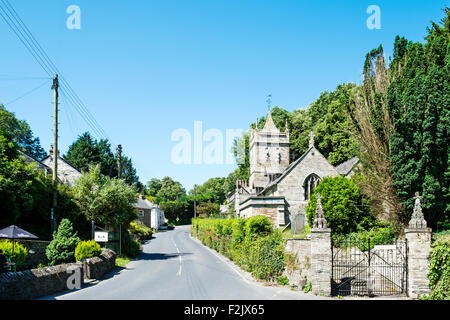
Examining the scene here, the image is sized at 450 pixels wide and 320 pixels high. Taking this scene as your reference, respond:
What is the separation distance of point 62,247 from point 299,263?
12.4 metres

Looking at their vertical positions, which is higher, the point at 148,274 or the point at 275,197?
the point at 275,197

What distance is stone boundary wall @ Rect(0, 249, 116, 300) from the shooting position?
1183cm

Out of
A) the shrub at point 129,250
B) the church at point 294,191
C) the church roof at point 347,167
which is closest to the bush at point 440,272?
the shrub at point 129,250

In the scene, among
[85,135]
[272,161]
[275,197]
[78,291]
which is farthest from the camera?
[85,135]

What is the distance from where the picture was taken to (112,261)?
22.7m

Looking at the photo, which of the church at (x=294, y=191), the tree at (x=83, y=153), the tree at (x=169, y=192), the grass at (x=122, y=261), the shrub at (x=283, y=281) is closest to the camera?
the shrub at (x=283, y=281)

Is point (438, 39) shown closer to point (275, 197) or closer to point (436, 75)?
point (436, 75)

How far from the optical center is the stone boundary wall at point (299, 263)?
15.9 m

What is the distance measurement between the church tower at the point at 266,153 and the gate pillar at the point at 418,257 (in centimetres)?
4484

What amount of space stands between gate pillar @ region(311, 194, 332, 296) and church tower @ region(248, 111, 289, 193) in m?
44.5

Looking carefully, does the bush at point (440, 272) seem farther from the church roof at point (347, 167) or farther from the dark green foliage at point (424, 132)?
Answer: the church roof at point (347, 167)

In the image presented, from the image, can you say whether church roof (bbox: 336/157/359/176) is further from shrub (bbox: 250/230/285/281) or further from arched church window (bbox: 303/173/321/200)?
shrub (bbox: 250/230/285/281)

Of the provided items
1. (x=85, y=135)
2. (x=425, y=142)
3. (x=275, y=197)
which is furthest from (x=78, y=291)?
(x=85, y=135)
